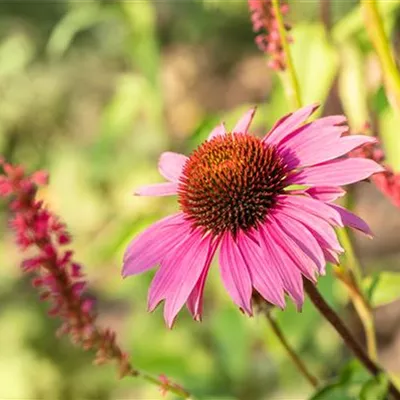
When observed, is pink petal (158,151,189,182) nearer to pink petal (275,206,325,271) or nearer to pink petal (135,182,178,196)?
pink petal (135,182,178,196)

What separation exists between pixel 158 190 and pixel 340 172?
0.16 metres

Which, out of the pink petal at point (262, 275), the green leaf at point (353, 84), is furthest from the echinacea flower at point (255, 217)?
the green leaf at point (353, 84)

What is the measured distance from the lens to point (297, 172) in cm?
58

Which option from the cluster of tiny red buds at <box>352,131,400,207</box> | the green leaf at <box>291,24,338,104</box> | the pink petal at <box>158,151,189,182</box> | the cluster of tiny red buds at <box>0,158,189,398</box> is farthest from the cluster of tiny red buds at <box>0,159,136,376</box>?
the green leaf at <box>291,24,338,104</box>

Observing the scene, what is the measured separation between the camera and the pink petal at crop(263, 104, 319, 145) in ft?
1.89

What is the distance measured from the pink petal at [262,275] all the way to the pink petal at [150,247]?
53 millimetres

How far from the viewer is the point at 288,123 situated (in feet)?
1.92

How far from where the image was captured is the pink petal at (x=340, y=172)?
0.52 metres

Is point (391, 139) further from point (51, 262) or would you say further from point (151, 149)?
point (151, 149)

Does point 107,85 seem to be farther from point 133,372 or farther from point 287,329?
point 133,372

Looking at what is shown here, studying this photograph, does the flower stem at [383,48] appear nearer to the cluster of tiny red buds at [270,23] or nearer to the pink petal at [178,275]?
the cluster of tiny red buds at [270,23]

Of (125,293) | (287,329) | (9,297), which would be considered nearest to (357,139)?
(287,329)

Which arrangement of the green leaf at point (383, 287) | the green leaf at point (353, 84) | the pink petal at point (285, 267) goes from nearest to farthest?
the pink petal at point (285, 267)
the green leaf at point (383, 287)
the green leaf at point (353, 84)

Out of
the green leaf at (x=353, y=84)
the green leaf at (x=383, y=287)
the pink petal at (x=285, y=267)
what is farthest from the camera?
the green leaf at (x=353, y=84)
